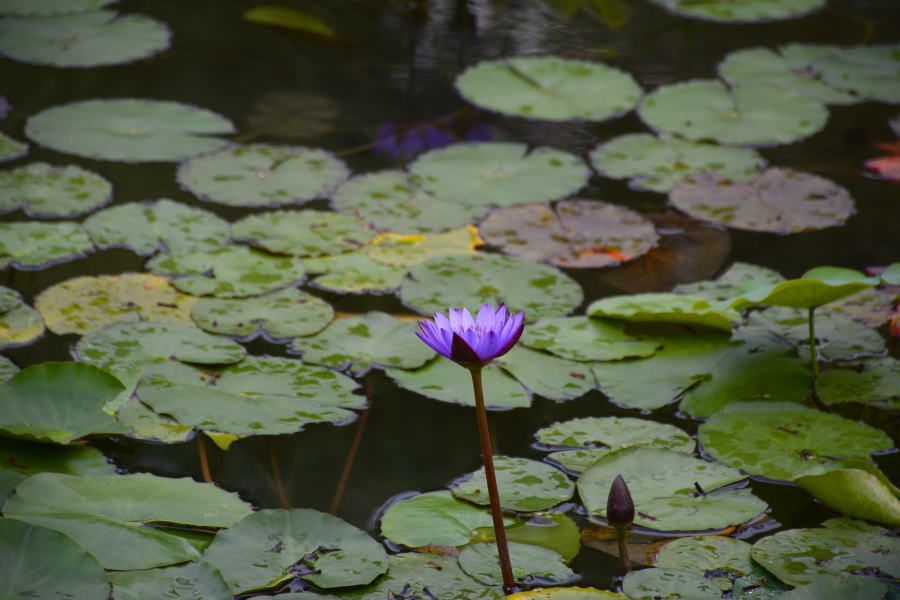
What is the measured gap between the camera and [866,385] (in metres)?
1.70

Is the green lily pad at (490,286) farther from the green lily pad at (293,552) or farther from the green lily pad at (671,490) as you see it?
the green lily pad at (293,552)

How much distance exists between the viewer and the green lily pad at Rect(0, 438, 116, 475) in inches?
53.8

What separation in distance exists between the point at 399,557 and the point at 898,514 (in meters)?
0.92

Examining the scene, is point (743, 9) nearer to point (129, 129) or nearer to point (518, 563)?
point (129, 129)

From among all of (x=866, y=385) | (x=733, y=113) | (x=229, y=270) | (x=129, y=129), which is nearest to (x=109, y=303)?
(x=229, y=270)

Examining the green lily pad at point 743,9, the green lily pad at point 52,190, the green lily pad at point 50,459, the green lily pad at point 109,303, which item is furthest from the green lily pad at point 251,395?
the green lily pad at point 743,9

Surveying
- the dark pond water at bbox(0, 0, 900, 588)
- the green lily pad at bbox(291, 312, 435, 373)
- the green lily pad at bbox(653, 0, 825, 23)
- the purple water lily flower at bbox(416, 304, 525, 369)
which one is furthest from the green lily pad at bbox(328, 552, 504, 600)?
the green lily pad at bbox(653, 0, 825, 23)

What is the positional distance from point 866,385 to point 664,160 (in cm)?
129

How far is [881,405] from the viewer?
64.6 inches

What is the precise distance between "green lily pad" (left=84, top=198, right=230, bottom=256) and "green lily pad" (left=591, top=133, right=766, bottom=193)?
1.43 m

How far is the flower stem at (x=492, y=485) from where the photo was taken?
1.04 m

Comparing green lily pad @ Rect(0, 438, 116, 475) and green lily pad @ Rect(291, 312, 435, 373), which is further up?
green lily pad @ Rect(291, 312, 435, 373)

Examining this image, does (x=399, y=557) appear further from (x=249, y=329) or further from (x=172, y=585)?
(x=249, y=329)

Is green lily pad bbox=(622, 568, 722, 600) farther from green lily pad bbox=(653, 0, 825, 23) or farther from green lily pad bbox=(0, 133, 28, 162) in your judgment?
green lily pad bbox=(653, 0, 825, 23)
